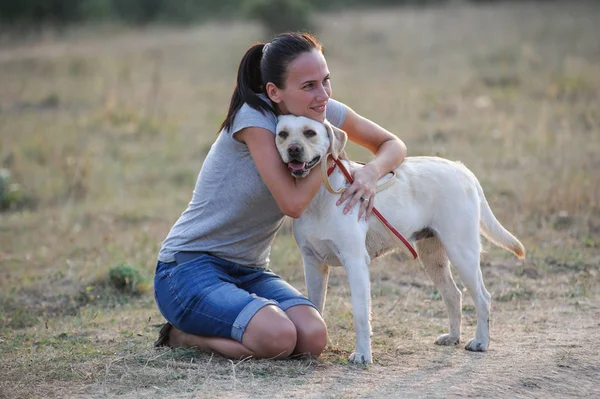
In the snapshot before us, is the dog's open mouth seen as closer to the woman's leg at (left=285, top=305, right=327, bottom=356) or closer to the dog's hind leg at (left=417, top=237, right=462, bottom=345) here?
the woman's leg at (left=285, top=305, right=327, bottom=356)

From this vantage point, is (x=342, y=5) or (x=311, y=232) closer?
(x=311, y=232)

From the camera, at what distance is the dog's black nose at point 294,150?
3.69 metres

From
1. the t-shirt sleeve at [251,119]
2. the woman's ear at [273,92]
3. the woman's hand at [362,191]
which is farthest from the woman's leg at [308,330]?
the woman's ear at [273,92]

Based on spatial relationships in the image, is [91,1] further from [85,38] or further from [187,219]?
[187,219]

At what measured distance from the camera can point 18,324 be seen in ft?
16.2

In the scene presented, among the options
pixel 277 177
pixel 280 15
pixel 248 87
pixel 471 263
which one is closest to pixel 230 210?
pixel 277 177

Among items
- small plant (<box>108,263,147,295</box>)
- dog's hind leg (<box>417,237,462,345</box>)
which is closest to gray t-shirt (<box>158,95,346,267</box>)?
dog's hind leg (<box>417,237,462,345</box>)

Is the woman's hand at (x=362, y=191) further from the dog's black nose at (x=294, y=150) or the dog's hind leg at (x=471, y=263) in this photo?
the dog's hind leg at (x=471, y=263)

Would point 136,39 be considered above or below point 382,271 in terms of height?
above

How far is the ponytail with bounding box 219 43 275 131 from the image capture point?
384cm

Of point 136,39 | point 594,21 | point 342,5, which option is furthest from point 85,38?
→ point 594,21

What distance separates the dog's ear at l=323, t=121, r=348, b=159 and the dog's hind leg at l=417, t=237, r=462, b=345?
807mm

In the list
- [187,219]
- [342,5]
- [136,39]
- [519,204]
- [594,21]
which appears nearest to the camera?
[187,219]

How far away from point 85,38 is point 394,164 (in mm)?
18183
